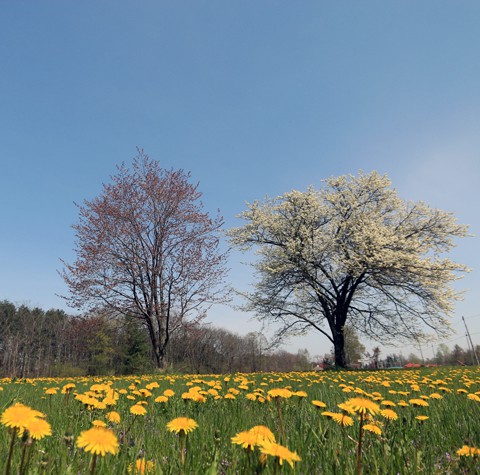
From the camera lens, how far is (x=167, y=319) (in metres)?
15.5

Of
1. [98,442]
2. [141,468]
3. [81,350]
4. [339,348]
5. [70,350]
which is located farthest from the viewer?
[70,350]

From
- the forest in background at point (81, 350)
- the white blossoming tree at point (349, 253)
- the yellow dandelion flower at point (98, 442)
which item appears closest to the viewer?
the yellow dandelion flower at point (98, 442)

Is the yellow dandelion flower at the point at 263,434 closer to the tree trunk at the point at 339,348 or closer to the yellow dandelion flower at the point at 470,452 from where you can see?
the yellow dandelion flower at the point at 470,452

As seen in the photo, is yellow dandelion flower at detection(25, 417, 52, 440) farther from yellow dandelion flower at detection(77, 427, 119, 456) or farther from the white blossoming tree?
the white blossoming tree

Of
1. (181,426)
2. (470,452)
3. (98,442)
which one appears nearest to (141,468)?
(181,426)

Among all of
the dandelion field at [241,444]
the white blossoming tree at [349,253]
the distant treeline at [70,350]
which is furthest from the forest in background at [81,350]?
the dandelion field at [241,444]

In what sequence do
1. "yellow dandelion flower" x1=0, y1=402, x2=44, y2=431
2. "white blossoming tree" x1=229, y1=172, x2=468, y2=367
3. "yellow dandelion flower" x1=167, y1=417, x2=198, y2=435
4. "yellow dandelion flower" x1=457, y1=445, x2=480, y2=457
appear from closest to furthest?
1. "yellow dandelion flower" x1=0, y1=402, x2=44, y2=431
2. "yellow dandelion flower" x1=167, y1=417, x2=198, y2=435
3. "yellow dandelion flower" x1=457, y1=445, x2=480, y2=457
4. "white blossoming tree" x1=229, y1=172, x2=468, y2=367

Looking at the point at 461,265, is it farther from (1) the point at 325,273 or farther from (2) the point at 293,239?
(2) the point at 293,239

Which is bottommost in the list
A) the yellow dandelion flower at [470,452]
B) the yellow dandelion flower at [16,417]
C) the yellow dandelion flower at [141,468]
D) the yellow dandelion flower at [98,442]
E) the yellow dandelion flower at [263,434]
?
the yellow dandelion flower at [470,452]

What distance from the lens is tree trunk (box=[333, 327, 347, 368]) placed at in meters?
18.0

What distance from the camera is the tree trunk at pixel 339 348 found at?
18019 millimetres

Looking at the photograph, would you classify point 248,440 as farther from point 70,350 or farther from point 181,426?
point 70,350

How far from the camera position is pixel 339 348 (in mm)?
18344

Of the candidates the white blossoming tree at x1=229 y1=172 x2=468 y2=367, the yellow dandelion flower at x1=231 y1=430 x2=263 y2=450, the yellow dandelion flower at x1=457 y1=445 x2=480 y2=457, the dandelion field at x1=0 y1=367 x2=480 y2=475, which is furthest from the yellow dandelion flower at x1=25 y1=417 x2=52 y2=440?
the white blossoming tree at x1=229 y1=172 x2=468 y2=367
